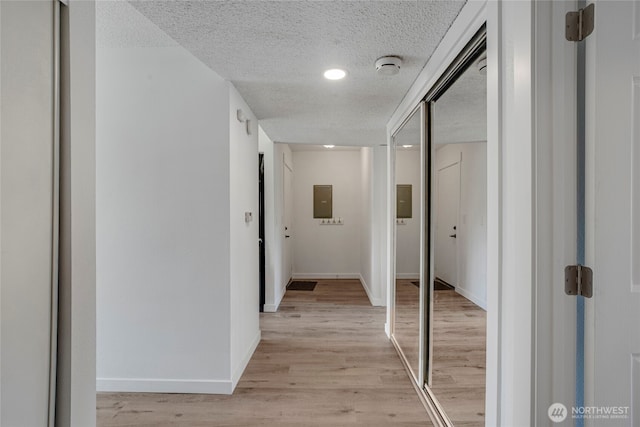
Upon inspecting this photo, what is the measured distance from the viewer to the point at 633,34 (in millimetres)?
955

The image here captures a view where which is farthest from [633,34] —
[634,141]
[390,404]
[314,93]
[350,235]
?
[350,235]

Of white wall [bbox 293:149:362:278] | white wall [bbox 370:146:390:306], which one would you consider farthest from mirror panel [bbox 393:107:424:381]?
white wall [bbox 293:149:362:278]

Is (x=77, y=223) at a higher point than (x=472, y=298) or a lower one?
higher

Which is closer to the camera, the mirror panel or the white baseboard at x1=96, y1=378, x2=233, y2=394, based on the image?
the white baseboard at x1=96, y1=378, x2=233, y2=394

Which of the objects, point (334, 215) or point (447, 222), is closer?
point (447, 222)

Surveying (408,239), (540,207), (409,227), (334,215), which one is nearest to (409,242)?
(408,239)

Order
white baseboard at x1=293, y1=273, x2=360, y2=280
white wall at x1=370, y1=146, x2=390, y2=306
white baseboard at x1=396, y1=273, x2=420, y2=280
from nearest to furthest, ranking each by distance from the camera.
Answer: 1. white baseboard at x1=396, y1=273, x2=420, y2=280
2. white wall at x1=370, y1=146, x2=390, y2=306
3. white baseboard at x1=293, y1=273, x2=360, y2=280

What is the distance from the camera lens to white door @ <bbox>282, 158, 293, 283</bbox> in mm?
5363

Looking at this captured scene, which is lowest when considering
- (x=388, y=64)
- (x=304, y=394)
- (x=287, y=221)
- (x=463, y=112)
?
(x=304, y=394)

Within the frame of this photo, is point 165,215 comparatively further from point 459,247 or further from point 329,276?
point 329,276

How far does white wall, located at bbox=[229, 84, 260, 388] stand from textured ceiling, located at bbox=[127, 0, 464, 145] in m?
0.31

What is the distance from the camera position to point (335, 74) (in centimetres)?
224

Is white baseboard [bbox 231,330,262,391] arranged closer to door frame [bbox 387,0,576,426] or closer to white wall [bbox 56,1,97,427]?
white wall [bbox 56,1,97,427]

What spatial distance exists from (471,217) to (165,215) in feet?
6.82
